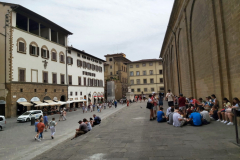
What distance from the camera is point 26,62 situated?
2667 cm

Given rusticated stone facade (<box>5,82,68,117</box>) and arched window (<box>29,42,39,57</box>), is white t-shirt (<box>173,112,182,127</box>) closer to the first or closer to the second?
rusticated stone facade (<box>5,82,68,117</box>)

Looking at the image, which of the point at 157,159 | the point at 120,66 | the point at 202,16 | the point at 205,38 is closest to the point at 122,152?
the point at 157,159

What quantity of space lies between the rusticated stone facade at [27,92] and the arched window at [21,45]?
186 inches

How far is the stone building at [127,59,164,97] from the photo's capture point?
62844 mm

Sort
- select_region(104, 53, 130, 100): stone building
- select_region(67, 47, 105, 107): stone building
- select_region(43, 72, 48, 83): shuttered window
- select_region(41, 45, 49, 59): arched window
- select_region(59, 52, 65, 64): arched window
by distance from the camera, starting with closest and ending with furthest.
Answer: select_region(41, 45, 49, 59): arched window
select_region(43, 72, 48, 83): shuttered window
select_region(59, 52, 65, 64): arched window
select_region(67, 47, 105, 107): stone building
select_region(104, 53, 130, 100): stone building

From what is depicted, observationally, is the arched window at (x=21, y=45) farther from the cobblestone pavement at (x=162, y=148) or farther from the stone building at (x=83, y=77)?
the cobblestone pavement at (x=162, y=148)

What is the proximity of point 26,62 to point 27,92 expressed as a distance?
4.38m

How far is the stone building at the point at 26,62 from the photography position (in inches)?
955

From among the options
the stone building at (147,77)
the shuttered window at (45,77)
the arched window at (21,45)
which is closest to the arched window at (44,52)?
the shuttered window at (45,77)

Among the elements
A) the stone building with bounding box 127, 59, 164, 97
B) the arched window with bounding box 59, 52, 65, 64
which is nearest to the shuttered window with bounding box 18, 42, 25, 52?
the arched window with bounding box 59, 52, 65, 64

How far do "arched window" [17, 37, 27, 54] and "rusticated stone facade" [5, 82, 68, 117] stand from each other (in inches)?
186

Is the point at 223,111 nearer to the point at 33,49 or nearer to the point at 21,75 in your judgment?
the point at 21,75

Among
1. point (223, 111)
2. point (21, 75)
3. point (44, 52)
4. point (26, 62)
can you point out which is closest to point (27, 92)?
point (21, 75)

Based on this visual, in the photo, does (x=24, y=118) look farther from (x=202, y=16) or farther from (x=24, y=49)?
(x=202, y=16)
